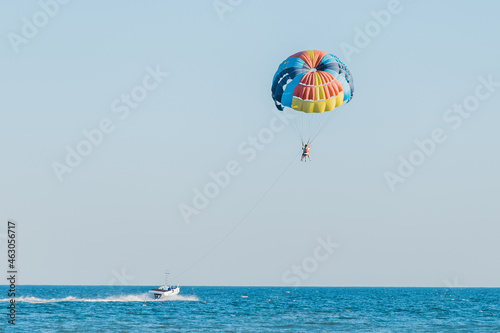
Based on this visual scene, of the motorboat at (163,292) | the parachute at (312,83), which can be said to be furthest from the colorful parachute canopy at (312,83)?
the motorboat at (163,292)

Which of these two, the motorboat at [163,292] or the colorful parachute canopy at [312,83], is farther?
the motorboat at [163,292]

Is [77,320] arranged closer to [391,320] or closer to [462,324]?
[391,320]

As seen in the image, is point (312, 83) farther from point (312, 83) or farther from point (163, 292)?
point (163, 292)

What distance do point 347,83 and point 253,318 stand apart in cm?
2844

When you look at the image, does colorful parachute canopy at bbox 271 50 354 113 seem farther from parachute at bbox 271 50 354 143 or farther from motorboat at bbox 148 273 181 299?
motorboat at bbox 148 273 181 299

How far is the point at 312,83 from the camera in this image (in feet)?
155

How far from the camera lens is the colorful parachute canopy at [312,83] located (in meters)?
47.3

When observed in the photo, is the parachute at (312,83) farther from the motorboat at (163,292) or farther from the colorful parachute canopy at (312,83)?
the motorboat at (163,292)

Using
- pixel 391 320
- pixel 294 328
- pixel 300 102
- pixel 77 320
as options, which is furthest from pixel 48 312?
pixel 300 102

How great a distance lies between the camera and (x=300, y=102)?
47.6m

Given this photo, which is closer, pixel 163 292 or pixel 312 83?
pixel 312 83

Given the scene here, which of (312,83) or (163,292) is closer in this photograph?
(312,83)

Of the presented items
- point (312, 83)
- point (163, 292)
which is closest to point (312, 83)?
point (312, 83)

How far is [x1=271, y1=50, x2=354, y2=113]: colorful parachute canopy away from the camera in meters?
47.3
